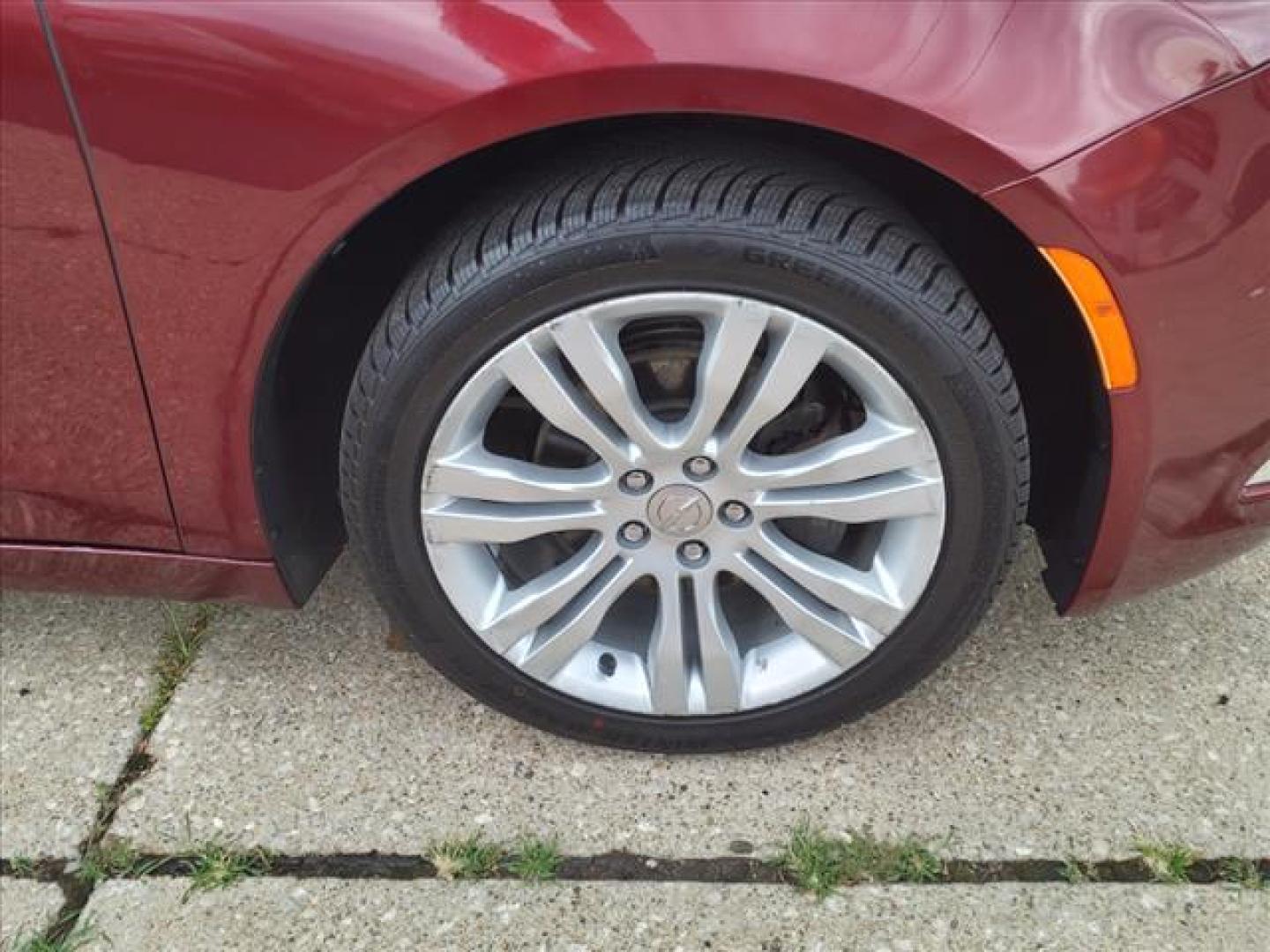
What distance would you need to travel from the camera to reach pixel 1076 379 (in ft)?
5.81

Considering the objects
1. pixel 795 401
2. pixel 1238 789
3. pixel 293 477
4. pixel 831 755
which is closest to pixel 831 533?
pixel 795 401

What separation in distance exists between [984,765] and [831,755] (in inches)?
9.9

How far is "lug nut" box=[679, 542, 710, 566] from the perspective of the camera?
184cm

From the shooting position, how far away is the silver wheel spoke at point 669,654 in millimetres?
1870

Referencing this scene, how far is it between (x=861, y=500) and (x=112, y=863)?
1.31 meters

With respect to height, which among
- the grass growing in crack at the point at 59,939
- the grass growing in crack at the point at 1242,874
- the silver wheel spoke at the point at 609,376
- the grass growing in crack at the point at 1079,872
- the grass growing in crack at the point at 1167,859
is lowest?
the grass growing in crack at the point at 59,939

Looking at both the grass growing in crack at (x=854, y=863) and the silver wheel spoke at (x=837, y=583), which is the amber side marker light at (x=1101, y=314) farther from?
the grass growing in crack at (x=854, y=863)

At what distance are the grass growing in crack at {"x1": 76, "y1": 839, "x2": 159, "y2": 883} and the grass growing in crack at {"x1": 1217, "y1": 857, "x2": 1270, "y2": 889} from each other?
165cm

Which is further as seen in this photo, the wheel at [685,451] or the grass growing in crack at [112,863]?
the grass growing in crack at [112,863]

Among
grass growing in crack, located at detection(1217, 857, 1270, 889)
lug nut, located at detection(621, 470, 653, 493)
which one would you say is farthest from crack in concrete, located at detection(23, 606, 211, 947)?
grass growing in crack, located at detection(1217, 857, 1270, 889)

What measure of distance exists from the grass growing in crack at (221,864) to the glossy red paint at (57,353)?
0.49 meters

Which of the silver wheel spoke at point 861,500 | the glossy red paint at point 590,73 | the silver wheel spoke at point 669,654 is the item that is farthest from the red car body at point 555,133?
the silver wheel spoke at point 669,654

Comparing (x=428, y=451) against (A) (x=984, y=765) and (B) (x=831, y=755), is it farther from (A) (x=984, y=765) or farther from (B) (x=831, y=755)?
(A) (x=984, y=765)

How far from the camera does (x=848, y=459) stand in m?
1.74
